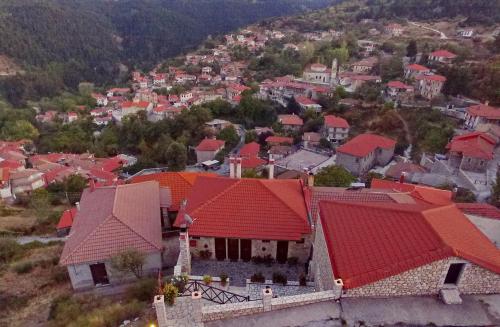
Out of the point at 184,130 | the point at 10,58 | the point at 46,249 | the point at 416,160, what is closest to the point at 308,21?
the point at 184,130

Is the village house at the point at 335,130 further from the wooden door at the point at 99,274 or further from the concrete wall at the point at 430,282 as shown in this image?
the concrete wall at the point at 430,282

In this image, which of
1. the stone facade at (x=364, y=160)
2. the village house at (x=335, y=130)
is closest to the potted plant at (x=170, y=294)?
the stone facade at (x=364, y=160)

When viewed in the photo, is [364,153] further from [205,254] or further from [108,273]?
[108,273]

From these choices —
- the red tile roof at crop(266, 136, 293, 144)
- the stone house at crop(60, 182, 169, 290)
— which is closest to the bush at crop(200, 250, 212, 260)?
the stone house at crop(60, 182, 169, 290)

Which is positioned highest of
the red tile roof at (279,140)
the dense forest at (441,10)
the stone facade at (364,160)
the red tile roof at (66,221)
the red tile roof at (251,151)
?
the dense forest at (441,10)

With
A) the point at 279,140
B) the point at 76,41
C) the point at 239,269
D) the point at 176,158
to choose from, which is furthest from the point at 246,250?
the point at 76,41

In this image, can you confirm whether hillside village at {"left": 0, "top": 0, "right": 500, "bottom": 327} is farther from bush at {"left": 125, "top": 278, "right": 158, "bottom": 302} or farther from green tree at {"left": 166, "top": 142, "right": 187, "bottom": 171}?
green tree at {"left": 166, "top": 142, "right": 187, "bottom": 171}
